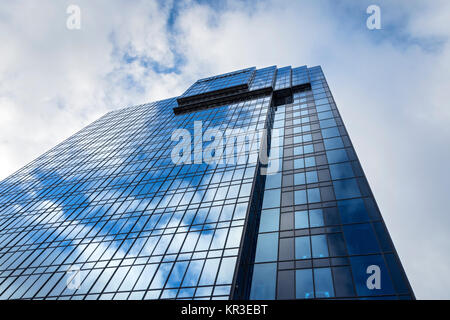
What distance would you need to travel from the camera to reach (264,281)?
66.8ft

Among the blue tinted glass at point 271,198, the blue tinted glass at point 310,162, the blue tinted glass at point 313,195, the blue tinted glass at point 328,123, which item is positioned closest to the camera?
the blue tinted glass at point 313,195

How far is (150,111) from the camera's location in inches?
2808

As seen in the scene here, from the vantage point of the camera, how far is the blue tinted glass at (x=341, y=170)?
28000mm

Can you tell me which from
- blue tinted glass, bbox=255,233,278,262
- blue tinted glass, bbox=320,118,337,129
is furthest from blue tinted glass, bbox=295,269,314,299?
blue tinted glass, bbox=320,118,337,129

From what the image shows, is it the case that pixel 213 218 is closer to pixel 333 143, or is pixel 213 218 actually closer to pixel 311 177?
pixel 311 177

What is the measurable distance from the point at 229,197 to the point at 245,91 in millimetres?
34649

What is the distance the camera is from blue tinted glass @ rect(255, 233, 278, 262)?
22.2 meters

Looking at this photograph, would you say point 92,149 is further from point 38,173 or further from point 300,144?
point 300,144

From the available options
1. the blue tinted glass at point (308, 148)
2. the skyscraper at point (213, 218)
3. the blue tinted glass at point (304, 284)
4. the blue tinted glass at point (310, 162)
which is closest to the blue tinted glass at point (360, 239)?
the skyscraper at point (213, 218)

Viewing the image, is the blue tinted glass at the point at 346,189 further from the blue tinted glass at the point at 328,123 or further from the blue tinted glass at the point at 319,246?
the blue tinted glass at the point at 328,123

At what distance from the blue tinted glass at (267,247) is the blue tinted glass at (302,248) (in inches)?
62.5
